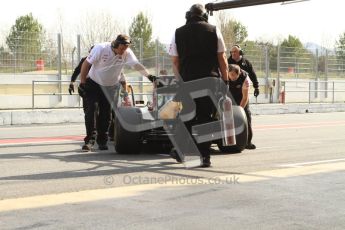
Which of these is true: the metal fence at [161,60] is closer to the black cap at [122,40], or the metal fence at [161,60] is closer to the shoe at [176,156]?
the black cap at [122,40]

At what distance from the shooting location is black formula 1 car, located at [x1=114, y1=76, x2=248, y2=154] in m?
8.52

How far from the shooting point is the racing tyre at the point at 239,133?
874 cm

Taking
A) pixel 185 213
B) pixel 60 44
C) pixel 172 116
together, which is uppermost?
pixel 60 44

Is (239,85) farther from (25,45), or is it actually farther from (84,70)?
(25,45)

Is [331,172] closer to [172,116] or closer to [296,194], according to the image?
[296,194]

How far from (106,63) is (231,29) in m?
52.6

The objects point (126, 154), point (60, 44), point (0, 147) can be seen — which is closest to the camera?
point (126, 154)

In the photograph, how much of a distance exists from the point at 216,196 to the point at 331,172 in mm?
2121

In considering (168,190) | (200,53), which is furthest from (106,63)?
(168,190)

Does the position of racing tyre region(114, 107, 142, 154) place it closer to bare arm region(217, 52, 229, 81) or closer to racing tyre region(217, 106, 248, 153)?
racing tyre region(217, 106, 248, 153)

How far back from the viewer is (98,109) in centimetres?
928

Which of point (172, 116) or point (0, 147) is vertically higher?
point (172, 116)

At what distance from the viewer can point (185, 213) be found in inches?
195

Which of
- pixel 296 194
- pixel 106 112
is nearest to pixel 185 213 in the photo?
pixel 296 194
